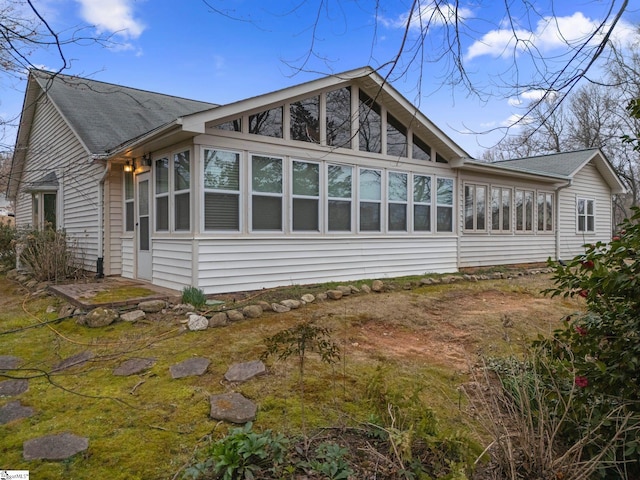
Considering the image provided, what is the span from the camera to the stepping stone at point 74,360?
3.76m

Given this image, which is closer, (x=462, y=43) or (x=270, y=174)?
(x=462, y=43)

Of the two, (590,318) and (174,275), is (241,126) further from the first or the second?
(590,318)

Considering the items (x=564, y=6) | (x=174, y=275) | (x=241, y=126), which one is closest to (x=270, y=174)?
(x=241, y=126)

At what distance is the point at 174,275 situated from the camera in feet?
22.1

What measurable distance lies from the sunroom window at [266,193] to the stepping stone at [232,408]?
408cm

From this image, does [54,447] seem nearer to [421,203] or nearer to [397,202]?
[397,202]

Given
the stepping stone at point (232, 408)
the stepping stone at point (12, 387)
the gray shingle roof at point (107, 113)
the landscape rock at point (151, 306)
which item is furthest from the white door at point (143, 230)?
the stepping stone at point (232, 408)

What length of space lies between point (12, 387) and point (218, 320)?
6.95 ft

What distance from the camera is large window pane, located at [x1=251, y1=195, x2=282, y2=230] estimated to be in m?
6.85

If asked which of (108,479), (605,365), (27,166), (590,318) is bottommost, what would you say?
(108,479)

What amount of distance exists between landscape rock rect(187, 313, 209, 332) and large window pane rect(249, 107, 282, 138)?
11.1 feet

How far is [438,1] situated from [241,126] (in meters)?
4.66

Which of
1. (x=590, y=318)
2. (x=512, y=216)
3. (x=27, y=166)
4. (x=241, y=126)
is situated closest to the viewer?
(x=590, y=318)

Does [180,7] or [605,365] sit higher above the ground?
[180,7]
